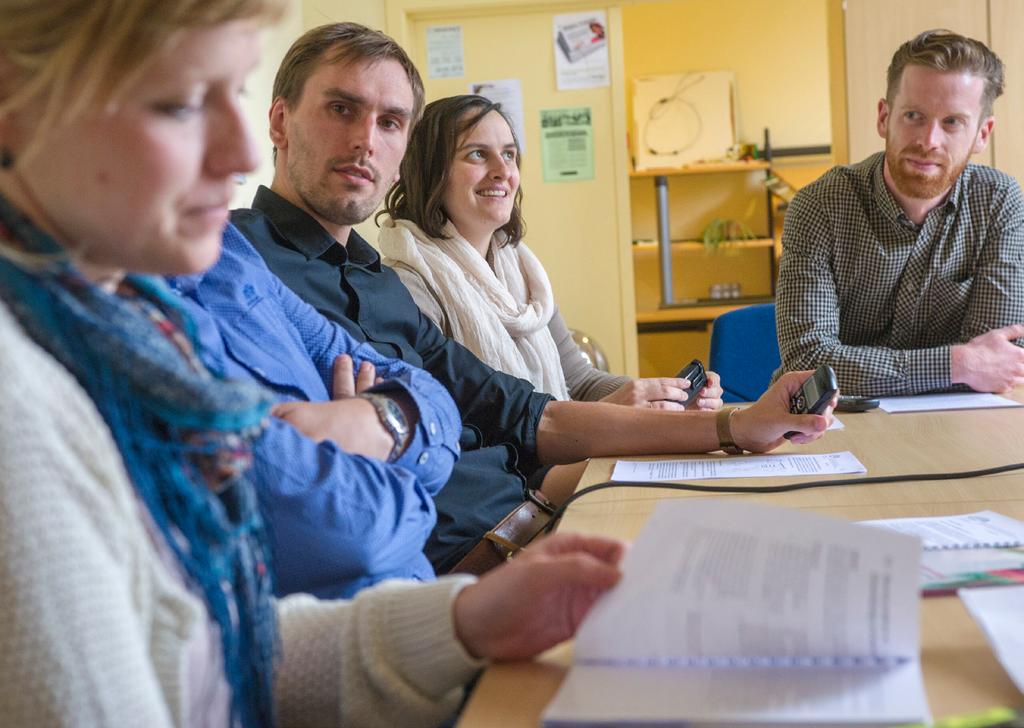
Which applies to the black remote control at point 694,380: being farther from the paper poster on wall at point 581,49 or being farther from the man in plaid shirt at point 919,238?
the paper poster on wall at point 581,49

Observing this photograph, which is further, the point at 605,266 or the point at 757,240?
the point at 757,240

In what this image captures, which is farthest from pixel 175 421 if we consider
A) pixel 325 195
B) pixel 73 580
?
pixel 325 195

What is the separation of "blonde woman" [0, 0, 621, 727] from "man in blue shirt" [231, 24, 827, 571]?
32.3 inches

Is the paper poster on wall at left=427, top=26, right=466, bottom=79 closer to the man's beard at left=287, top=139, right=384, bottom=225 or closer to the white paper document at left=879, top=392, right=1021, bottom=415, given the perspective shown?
the man's beard at left=287, top=139, right=384, bottom=225

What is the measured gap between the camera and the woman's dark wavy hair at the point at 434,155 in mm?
2652

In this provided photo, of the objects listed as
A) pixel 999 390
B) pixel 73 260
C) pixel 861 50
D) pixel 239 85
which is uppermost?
pixel 861 50

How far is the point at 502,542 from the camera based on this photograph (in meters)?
1.50

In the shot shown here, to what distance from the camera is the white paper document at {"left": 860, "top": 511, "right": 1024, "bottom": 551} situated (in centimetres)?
101

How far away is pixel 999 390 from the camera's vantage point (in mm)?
2098

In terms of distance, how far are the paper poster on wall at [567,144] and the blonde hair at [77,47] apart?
14.1ft

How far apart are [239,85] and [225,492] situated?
0.29 m

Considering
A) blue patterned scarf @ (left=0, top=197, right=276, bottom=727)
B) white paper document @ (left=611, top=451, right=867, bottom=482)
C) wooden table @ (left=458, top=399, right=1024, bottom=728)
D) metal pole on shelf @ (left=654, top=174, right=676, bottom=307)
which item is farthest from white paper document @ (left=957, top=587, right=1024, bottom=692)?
metal pole on shelf @ (left=654, top=174, right=676, bottom=307)

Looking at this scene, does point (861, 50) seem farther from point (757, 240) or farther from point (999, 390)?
point (999, 390)

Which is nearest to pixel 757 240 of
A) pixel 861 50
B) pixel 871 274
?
pixel 861 50
